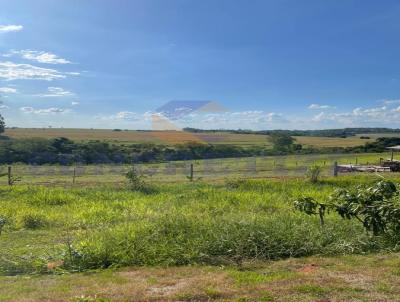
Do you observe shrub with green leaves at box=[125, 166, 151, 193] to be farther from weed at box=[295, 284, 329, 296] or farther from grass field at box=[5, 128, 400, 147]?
Result: grass field at box=[5, 128, 400, 147]

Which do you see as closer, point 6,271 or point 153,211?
point 6,271

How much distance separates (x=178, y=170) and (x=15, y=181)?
9.65m

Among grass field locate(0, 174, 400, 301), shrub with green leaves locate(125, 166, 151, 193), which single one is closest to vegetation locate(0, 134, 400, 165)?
shrub with green leaves locate(125, 166, 151, 193)

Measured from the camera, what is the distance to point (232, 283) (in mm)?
4930

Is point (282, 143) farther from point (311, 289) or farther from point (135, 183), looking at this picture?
point (311, 289)

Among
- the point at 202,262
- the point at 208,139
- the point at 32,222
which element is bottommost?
the point at 32,222

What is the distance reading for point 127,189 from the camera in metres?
17.8

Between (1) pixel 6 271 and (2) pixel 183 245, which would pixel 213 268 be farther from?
(1) pixel 6 271

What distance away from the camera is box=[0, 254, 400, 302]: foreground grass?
14.8 ft

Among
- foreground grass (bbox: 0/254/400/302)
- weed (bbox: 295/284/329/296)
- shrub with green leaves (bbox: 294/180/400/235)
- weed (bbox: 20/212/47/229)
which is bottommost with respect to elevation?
weed (bbox: 20/212/47/229)

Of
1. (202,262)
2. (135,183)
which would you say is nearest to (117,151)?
(135,183)

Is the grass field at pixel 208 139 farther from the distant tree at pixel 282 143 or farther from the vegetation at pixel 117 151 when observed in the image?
the vegetation at pixel 117 151

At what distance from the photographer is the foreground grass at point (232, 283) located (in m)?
4.51

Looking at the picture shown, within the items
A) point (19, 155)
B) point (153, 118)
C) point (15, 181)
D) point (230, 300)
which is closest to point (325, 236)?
point (230, 300)
